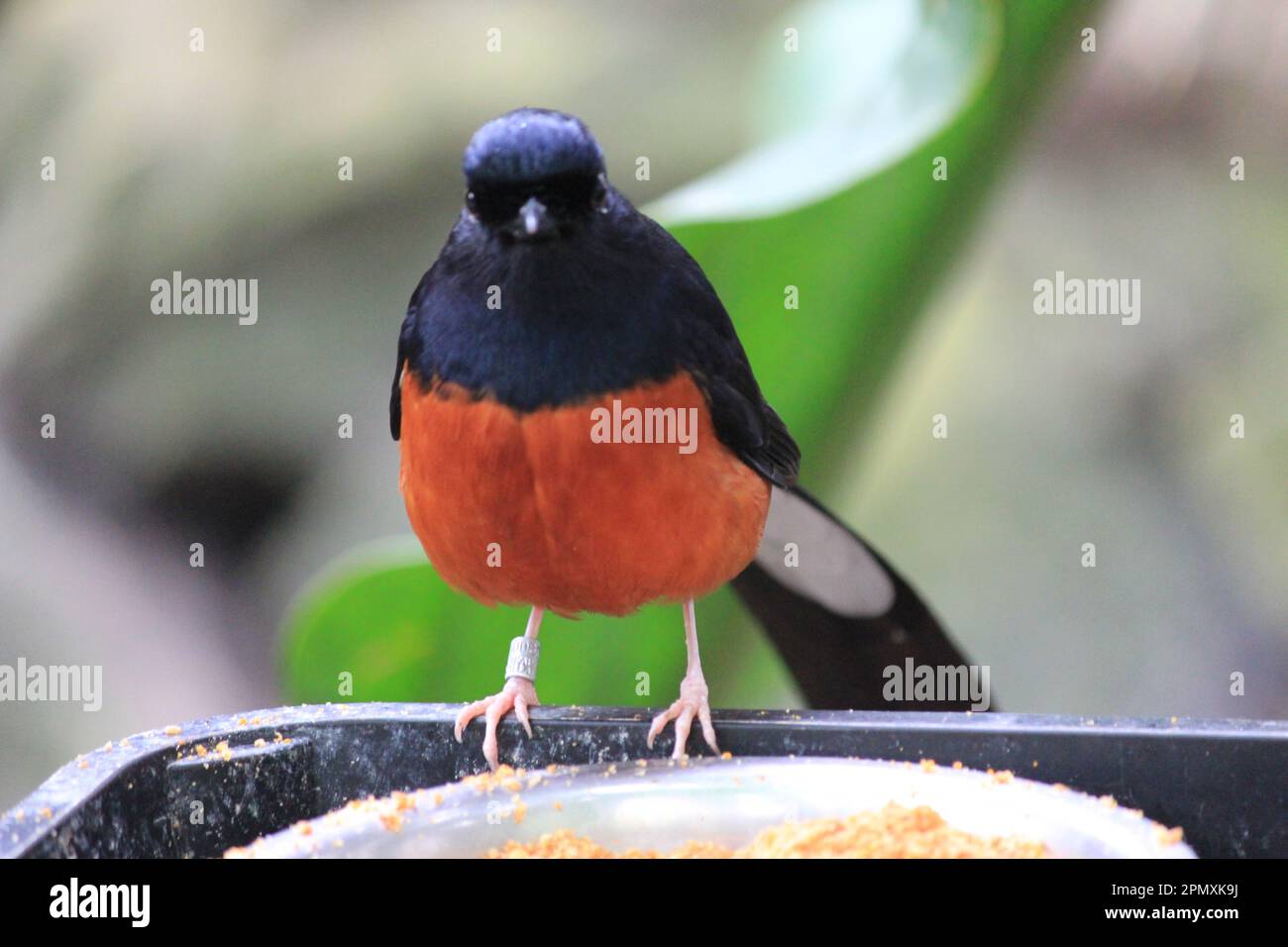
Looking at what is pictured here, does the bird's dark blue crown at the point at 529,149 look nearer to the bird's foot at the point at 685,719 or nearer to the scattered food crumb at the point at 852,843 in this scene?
the bird's foot at the point at 685,719

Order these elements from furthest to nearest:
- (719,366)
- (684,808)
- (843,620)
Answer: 1. (843,620)
2. (719,366)
3. (684,808)

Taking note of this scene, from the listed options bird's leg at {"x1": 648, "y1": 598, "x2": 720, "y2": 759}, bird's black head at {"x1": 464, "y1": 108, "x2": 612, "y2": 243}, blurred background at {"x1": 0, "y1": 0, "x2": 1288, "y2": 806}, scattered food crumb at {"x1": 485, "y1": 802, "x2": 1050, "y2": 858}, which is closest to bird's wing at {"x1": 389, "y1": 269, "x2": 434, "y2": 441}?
bird's black head at {"x1": 464, "y1": 108, "x2": 612, "y2": 243}

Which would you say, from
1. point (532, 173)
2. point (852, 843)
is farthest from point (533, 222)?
point (852, 843)

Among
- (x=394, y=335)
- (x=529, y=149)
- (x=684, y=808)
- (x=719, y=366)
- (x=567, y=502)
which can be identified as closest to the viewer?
(x=684, y=808)

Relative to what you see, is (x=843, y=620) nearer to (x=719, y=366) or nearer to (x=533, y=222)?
(x=719, y=366)

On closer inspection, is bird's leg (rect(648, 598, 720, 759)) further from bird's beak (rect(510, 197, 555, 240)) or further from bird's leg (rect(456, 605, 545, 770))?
bird's beak (rect(510, 197, 555, 240))

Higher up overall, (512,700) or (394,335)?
(394,335)

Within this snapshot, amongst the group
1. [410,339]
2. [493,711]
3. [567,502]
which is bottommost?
[493,711]
